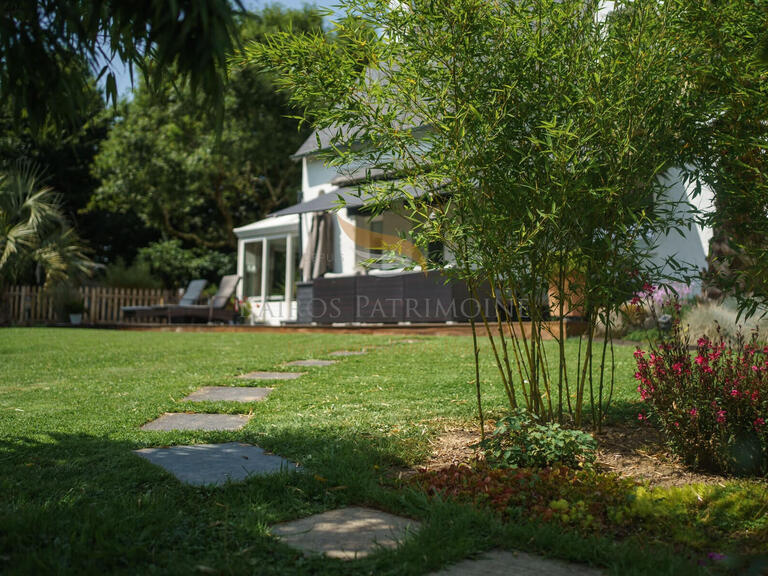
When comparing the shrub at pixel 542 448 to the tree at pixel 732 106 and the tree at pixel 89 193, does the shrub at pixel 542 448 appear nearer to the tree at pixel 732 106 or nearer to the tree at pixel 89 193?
the tree at pixel 732 106

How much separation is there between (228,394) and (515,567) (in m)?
3.69

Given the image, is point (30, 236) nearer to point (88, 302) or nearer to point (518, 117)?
point (88, 302)

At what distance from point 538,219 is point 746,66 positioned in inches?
47.6

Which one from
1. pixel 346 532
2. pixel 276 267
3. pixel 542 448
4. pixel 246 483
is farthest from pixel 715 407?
pixel 276 267

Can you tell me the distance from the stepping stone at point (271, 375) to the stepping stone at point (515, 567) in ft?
13.7

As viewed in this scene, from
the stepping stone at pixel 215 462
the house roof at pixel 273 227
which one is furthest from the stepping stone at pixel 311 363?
the house roof at pixel 273 227

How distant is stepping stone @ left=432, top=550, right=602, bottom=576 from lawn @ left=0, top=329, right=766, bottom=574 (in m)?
0.05

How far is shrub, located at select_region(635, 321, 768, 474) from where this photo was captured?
3.09 meters

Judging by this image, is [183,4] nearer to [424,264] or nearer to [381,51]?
[381,51]

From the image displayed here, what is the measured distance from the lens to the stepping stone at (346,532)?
2.18 meters

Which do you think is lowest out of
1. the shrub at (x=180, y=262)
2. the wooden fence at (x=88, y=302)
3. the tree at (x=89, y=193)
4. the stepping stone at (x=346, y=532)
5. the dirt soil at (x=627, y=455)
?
the stepping stone at (x=346, y=532)

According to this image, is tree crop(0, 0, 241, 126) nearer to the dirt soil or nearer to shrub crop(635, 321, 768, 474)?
the dirt soil

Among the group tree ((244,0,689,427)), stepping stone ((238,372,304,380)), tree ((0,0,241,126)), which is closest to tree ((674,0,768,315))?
tree ((244,0,689,427))

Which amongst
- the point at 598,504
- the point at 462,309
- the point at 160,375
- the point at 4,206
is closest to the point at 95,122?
the point at 4,206
